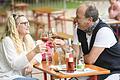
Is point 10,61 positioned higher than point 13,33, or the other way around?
point 13,33

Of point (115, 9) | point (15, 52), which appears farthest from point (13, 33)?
point (115, 9)

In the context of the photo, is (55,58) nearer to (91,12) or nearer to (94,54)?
(94,54)

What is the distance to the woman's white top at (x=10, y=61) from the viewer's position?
3.87m

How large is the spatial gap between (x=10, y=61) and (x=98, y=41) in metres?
0.89

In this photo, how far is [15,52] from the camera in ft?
12.9

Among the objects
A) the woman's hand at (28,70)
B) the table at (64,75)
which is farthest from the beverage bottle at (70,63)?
the woman's hand at (28,70)

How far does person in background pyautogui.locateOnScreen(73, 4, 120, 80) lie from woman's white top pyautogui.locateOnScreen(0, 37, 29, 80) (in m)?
0.56

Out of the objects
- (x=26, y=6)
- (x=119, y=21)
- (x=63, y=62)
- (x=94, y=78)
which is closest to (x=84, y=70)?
(x=94, y=78)

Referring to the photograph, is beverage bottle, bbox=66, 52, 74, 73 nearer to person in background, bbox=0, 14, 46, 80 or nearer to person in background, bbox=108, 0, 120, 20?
person in background, bbox=0, 14, 46, 80

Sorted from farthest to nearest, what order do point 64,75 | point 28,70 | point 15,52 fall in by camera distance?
point 28,70, point 15,52, point 64,75

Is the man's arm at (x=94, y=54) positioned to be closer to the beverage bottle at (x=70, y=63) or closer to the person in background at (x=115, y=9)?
the beverage bottle at (x=70, y=63)

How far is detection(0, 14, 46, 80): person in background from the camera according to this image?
3861 mm

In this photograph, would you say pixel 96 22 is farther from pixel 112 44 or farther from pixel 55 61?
pixel 55 61

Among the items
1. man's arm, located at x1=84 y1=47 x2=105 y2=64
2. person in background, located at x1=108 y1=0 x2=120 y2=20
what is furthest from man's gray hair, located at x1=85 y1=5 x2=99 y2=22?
person in background, located at x1=108 y1=0 x2=120 y2=20
